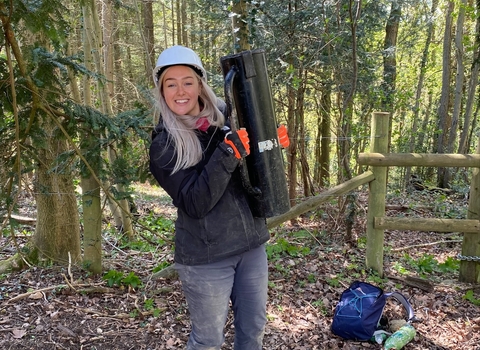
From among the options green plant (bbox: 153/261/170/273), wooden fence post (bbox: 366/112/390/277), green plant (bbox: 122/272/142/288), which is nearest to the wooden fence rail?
wooden fence post (bbox: 366/112/390/277)

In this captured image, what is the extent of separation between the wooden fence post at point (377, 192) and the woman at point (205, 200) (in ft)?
7.15

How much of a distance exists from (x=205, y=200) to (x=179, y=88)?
0.58m

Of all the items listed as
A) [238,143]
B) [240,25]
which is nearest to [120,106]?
[240,25]

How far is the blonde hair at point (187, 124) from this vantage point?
1.78 meters

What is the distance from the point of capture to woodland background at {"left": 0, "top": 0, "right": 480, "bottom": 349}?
8.32ft

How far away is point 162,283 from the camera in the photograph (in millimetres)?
3557

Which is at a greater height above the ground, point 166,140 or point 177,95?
point 177,95

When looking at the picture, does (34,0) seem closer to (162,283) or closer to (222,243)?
(222,243)

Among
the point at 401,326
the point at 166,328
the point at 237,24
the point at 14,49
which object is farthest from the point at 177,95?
the point at 237,24

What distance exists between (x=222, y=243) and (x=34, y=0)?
1788mm

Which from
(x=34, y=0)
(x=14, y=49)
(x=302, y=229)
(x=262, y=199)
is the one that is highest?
(x=34, y=0)

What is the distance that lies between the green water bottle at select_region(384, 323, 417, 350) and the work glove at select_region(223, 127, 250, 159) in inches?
77.2

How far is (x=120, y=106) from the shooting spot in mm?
10531

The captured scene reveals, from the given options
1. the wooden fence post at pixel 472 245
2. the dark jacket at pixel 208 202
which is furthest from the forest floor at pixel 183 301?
the dark jacket at pixel 208 202
